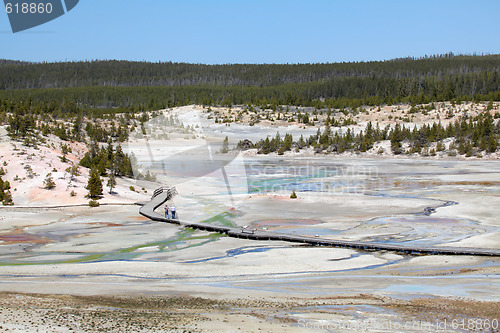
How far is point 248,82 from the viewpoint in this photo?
→ 133 metres

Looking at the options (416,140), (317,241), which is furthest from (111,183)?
(416,140)

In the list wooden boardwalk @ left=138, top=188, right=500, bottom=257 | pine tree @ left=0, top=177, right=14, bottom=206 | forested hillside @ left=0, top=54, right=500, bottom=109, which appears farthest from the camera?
forested hillside @ left=0, top=54, right=500, bottom=109

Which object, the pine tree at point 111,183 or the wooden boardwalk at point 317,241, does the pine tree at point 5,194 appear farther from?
the wooden boardwalk at point 317,241

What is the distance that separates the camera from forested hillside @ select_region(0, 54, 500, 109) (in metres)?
94.6

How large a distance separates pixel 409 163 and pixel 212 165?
16.8 meters

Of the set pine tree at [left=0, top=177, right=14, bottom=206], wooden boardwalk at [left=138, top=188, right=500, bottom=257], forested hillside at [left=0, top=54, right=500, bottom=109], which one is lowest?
wooden boardwalk at [left=138, top=188, right=500, bottom=257]

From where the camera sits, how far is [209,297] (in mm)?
13203

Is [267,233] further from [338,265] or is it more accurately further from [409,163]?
[409,163]

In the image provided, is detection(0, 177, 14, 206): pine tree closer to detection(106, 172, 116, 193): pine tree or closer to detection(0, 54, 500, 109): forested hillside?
detection(106, 172, 116, 193): pine tree

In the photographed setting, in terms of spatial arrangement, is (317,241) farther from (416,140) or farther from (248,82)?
(248,82)

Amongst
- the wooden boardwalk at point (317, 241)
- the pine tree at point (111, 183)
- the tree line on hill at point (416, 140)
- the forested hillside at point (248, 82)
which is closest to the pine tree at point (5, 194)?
the pine tree at point (111, 183)

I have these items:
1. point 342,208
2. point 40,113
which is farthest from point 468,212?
point 40,113

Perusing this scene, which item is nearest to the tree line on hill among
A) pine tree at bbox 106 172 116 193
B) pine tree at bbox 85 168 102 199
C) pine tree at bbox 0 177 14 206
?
pine tree at bbox 106 172 116 193

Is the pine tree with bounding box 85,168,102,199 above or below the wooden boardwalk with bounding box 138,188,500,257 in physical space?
above
